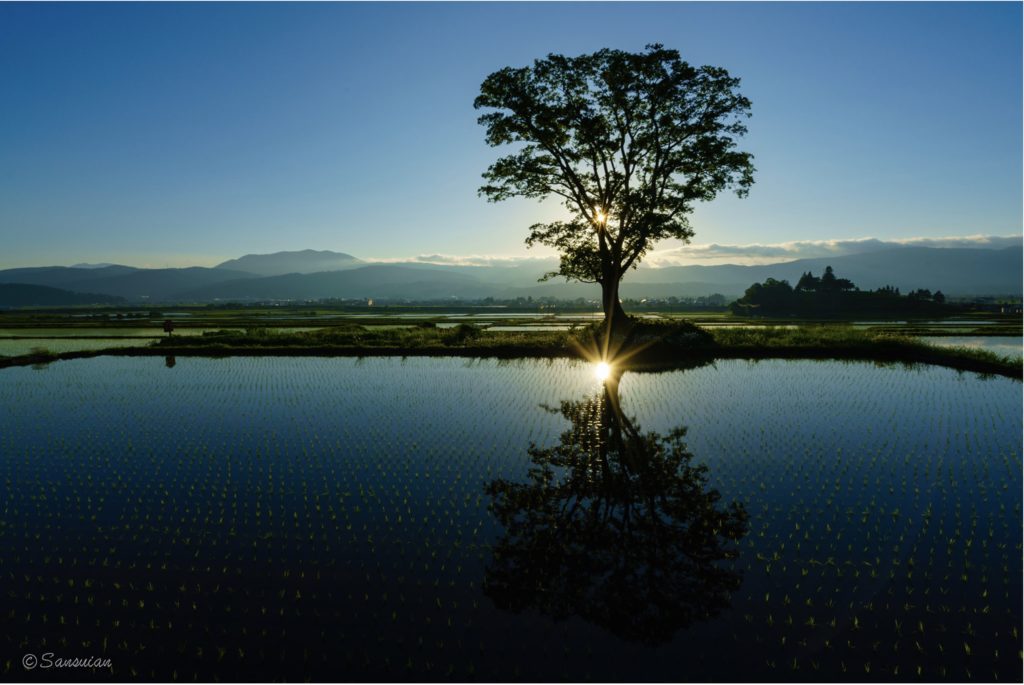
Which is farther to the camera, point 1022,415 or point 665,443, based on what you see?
point 1022,415

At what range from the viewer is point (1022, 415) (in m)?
18.6

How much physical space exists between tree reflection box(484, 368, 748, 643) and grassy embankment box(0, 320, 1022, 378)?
19273 millimetres

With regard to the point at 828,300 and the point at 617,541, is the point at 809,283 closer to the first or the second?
the point at 828,300

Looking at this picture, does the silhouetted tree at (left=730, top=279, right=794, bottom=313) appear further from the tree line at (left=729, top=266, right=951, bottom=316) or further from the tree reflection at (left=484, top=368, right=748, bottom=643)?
the tree reflection at (left=484, top=368, right=748, bottom=643)

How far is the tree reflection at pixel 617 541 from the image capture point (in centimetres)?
755

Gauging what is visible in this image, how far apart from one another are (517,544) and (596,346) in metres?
28.1

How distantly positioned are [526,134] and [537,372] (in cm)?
1685

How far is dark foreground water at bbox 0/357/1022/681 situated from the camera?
6.68 m

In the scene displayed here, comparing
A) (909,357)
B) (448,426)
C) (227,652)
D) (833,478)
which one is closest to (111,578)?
(227,652)

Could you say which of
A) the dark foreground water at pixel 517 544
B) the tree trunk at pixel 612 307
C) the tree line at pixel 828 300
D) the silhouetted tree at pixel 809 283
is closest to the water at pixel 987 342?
the tree trunk at pixel 612 307

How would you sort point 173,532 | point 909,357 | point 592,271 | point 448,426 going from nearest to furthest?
point 173,532 → point 448,426 → point 909,357 → point 592,271

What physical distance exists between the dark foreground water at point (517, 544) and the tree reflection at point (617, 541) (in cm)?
5

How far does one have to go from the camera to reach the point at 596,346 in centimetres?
3675

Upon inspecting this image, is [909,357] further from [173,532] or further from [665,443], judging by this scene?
[173,532]
